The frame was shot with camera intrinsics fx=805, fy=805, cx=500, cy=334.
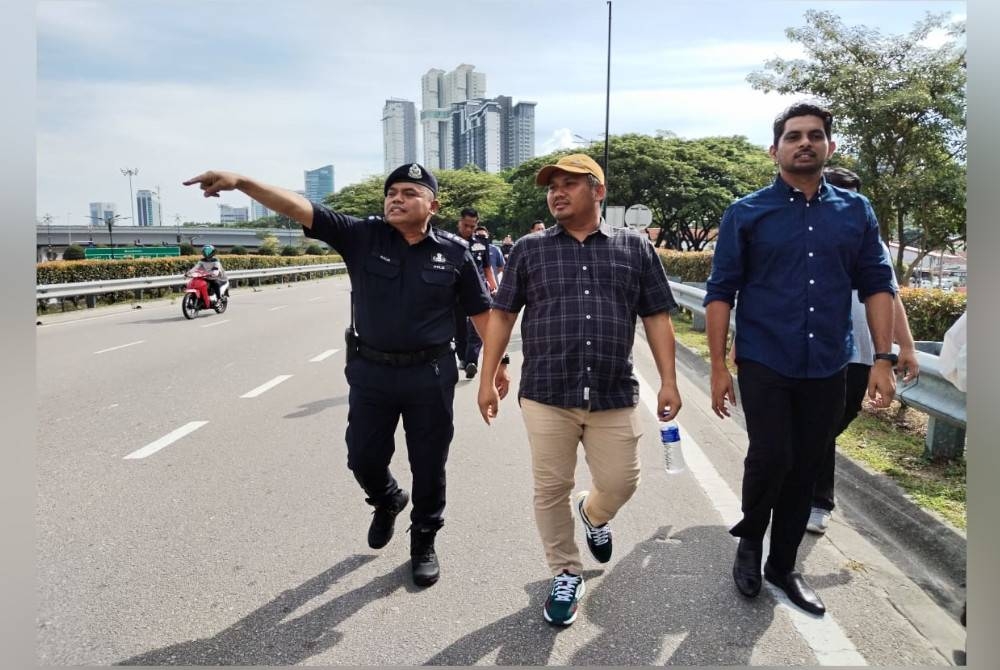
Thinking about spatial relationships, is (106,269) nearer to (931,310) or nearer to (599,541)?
(931,310)

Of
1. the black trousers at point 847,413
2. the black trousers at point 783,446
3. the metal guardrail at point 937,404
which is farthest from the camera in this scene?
the metal guardrail at point 937,404

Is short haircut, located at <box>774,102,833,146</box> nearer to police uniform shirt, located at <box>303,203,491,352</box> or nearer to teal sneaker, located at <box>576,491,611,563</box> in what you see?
police uniform shirt, located at <box>303,203,491,352</box>

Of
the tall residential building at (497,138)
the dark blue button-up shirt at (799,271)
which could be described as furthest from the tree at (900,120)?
the tall residential building at (497,138)

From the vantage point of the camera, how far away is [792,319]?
328 cm

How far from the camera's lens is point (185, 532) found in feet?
13.4

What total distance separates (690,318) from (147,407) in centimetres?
998

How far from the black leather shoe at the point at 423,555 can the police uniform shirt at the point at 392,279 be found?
0.83m

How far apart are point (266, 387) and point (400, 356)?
17.5 ft

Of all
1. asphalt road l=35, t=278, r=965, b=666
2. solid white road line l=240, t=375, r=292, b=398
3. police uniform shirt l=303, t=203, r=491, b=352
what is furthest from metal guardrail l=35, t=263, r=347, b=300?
police uniform shirt l=303, t=203, r=491, b=352

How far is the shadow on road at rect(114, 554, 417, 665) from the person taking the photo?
9.32 ft

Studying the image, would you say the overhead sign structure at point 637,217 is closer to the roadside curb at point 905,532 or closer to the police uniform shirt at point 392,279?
the roadside curb at point 905,532

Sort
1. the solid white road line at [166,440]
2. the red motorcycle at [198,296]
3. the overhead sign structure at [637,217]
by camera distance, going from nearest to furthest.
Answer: the solid white road line at [166,440], the red motorcycle at [198,296], the overhead sign structure at [637,217]

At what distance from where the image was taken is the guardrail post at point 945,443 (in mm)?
4945

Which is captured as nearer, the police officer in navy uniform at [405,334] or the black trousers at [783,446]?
the black trousers at [783,446]
